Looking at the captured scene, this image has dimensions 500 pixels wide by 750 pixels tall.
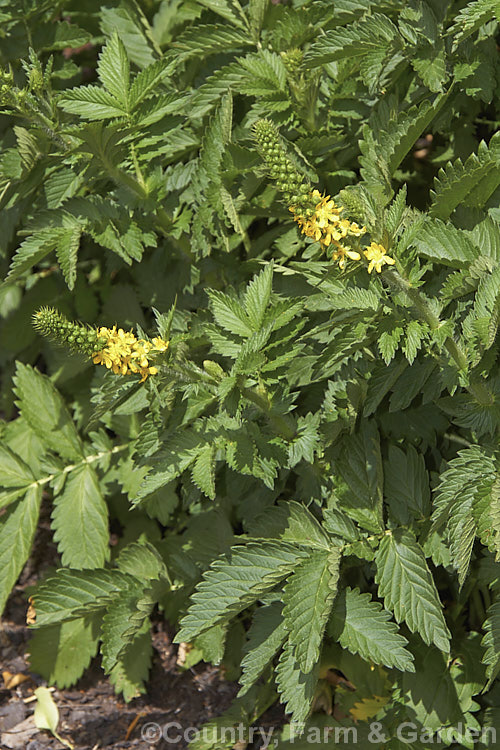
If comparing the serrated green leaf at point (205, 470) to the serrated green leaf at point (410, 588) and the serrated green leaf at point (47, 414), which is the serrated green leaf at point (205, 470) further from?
the serrated green leaf at point (47, 414)

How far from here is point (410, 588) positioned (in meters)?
Answer: 2.20

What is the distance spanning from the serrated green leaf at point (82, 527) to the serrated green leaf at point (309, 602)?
873 millimetres

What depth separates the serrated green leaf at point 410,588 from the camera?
2141 millimetres

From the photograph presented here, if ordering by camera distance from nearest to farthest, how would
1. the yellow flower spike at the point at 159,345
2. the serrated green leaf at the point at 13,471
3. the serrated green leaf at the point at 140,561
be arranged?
the yellow flower spike at the point at 159,345 → the serrated green leaf at the point at 140,561 → the serrated green leaf at the point at 13,471

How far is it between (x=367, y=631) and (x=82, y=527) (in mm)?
1104

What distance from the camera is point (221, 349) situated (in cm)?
225

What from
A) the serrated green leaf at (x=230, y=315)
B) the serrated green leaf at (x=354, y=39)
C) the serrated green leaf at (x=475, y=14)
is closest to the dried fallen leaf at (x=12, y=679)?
the serrated green leaf at (x=230, y=315)

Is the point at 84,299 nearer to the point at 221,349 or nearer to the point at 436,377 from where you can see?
the point at 221,349

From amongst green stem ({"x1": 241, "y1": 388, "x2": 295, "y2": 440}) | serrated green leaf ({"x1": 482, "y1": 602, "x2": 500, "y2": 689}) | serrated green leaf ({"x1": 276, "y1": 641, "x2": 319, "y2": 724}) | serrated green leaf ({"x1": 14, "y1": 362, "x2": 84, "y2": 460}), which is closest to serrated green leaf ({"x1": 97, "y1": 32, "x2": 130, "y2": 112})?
green stem ({"x1": 241, "y1": 388, "x2": 295, "y2": 440})

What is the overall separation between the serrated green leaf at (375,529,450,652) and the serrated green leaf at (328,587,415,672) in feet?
0.21

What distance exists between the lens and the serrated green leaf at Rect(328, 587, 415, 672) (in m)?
2.16

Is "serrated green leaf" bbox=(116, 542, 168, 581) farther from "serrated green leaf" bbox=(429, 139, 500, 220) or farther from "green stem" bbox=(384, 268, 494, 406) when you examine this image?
"serrated green leaf" bbox=(429, 139, 500, 220)

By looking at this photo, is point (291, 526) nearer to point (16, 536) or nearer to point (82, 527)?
point (82, 527)

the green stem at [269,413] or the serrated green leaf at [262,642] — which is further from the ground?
the green stem at [269,413]
